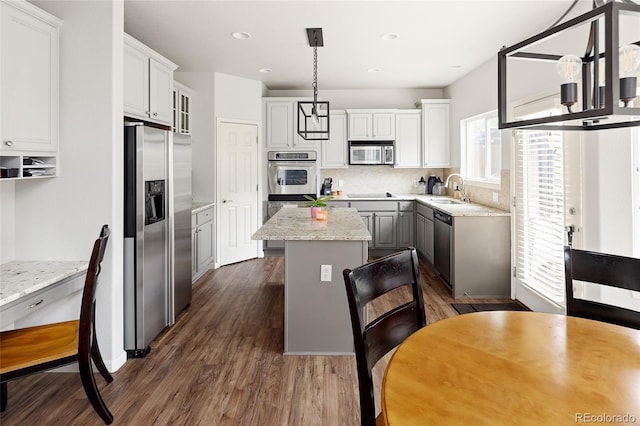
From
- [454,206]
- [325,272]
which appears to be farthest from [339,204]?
[325,272]

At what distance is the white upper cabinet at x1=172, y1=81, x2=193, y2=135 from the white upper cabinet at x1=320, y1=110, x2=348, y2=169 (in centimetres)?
210

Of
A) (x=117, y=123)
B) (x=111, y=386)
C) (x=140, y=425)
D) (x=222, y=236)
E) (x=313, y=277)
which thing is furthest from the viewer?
(x=222, y=236)

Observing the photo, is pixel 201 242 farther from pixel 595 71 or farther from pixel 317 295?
pixel 595 71

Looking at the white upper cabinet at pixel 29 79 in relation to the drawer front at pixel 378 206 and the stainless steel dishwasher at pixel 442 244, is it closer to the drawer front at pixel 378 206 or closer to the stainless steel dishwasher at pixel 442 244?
the stainless steel dishwasher at pixel 442 244

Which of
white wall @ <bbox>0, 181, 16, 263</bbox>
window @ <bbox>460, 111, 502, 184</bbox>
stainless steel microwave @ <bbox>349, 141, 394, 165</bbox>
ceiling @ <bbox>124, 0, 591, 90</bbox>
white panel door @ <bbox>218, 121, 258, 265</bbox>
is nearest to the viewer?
white wall @ <bbox>0, 181, 16, 263</bbox>

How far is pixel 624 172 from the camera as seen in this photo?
2453mm

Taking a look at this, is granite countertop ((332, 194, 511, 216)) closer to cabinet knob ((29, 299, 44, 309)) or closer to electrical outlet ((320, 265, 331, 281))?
electrical outlet ((320, 265, 331, 281))

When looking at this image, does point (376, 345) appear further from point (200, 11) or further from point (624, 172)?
point (200, 11)

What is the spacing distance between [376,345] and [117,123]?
2.27 metres

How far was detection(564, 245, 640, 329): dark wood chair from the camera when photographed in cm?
152

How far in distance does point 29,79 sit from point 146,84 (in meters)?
1.14

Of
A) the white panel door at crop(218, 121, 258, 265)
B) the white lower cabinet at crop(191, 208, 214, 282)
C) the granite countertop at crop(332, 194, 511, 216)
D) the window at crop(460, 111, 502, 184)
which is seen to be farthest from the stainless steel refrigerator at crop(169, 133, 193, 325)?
the window at crop(460, 111, 502, 184)

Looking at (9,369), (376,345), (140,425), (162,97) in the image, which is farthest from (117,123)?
(376,345)

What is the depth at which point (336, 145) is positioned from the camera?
244 inches
